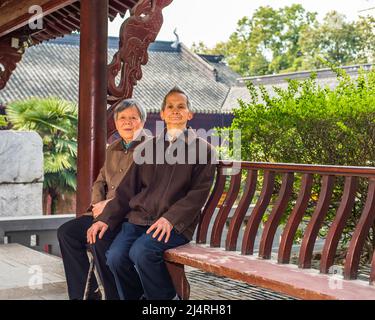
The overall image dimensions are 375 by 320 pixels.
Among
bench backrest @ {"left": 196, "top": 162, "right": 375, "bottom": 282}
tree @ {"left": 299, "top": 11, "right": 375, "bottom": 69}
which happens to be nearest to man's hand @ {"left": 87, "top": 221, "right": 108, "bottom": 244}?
bench backrest @ {"left": 196, "top": 162, "right": 375, "bottom": 282}

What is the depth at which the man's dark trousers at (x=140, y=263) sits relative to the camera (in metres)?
3.34

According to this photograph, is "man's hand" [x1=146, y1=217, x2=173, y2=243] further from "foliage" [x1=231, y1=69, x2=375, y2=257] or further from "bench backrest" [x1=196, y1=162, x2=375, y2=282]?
"foliage" [x1=231, y1=69, x2=375, y2=257]

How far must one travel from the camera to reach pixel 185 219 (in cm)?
342

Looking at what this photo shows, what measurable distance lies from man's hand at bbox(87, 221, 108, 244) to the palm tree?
786cm

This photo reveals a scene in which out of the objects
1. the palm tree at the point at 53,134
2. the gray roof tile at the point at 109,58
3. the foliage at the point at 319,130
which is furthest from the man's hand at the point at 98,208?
the gray roof tile at the point at 109,58

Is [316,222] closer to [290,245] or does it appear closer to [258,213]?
[290,245]

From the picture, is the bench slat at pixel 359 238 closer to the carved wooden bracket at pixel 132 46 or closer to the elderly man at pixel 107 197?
the elderly man at pixel 107 197

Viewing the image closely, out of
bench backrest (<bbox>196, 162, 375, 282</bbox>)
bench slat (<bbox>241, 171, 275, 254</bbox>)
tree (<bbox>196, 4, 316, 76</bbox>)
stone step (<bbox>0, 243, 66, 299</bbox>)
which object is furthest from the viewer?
tree (<bbox>196, 4, 316, 76</bbox>)

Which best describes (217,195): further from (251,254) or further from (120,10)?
(120,10)

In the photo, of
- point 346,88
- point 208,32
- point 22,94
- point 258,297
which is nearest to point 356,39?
point 208,32

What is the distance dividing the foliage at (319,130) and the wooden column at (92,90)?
2173 mm

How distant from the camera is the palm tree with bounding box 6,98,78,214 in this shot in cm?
1145

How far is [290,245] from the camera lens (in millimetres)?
3283

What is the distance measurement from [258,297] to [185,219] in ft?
5.62
